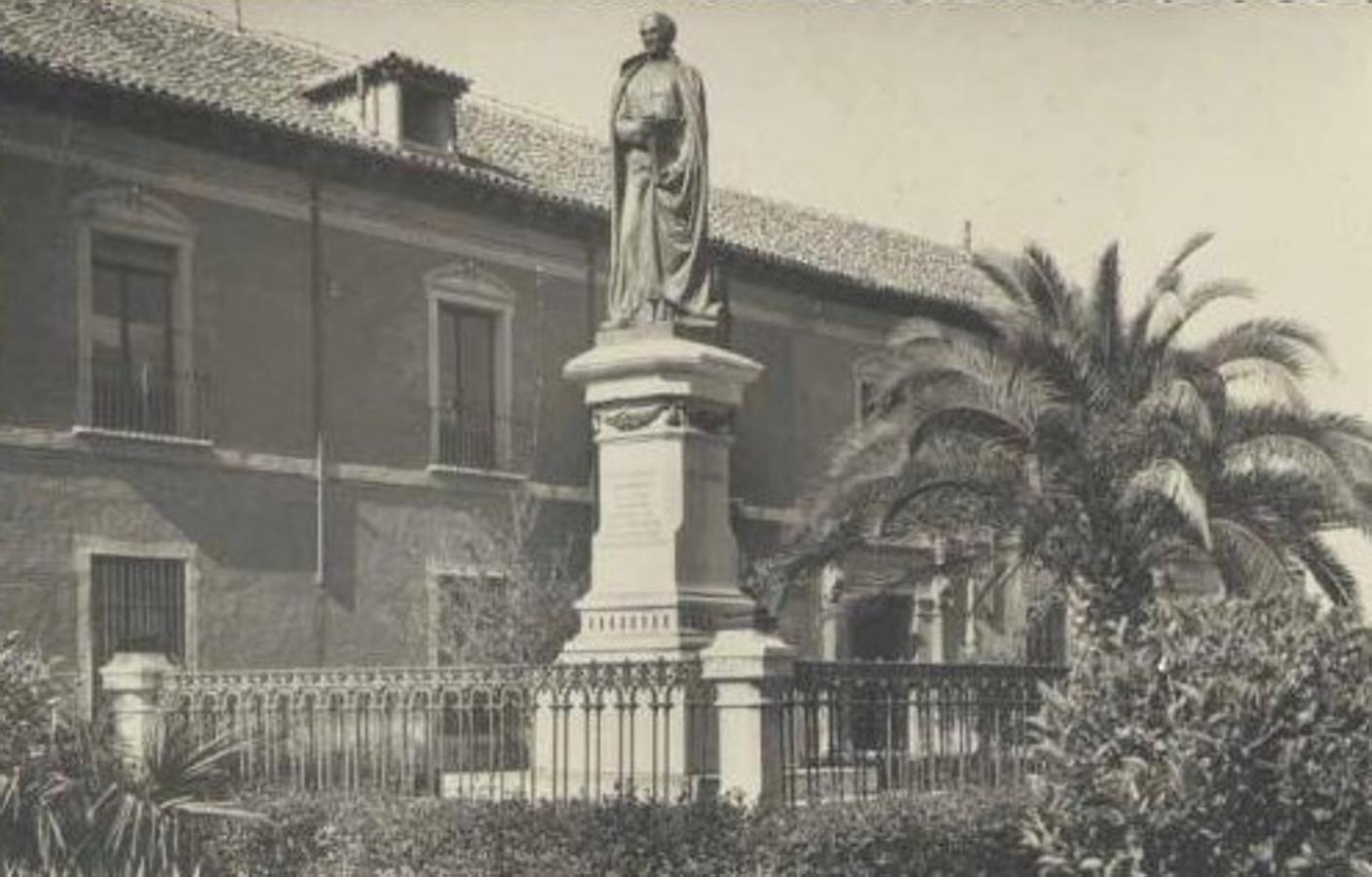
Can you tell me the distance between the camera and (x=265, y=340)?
19281 millimetres

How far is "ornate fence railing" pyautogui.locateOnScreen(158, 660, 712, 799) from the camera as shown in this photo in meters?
9.62

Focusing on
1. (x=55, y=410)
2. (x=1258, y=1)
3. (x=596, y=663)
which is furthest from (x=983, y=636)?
(x=596, y=663)

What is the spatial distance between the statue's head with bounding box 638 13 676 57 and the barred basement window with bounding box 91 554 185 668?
8848 millimetres

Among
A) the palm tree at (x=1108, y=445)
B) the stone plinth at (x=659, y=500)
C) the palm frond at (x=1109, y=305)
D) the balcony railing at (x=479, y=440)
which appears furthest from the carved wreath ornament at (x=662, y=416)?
the balcony railing at (x=479, y=440)

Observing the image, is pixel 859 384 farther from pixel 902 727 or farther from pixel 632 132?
pixel 902 727

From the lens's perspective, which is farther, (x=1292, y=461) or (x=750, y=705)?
(x=1292, y=461)

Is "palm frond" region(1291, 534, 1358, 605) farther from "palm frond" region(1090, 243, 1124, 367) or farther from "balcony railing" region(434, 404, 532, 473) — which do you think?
"balcony railing" region(434, 404, 532, 473)

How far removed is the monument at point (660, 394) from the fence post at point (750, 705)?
773 millimetres

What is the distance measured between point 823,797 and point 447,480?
38.3 ft

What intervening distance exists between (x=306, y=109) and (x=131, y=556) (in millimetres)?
5570

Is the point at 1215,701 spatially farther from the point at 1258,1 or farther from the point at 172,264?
the point at 172,264

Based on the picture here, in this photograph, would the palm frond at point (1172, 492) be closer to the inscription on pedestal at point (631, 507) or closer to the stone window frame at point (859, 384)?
the inscription on pedestal at point (631, 507)

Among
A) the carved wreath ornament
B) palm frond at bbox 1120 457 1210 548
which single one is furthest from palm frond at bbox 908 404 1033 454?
the carved wreath ornament

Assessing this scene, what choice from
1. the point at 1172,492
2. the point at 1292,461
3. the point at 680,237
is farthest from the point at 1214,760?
the point at 1292,461
